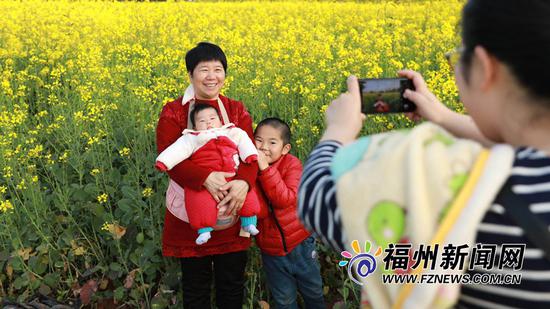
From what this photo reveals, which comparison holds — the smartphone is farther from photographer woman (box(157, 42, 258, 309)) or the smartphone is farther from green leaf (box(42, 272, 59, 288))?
green leaf (box(42, 272, 59, 288))

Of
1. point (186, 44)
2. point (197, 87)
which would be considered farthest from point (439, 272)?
point (186, 44)

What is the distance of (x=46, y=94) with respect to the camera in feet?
16.2

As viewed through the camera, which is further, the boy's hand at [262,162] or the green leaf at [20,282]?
the green leaf at [20,282]

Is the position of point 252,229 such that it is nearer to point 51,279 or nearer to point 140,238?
point 140,238

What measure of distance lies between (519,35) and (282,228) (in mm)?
1741

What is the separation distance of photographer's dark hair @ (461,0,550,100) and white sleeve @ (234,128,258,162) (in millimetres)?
1543

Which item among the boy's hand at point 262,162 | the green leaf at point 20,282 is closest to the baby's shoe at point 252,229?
the boy's hand at point 262,162

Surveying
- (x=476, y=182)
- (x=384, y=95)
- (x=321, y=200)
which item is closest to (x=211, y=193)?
(x=384, y=95)

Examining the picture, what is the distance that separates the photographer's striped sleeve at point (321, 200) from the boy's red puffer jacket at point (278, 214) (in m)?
1.40

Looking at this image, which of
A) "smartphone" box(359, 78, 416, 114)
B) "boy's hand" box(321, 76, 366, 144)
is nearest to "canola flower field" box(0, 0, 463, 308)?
"smartphone" box(359, 78, 416, 114)

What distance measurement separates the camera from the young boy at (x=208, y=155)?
2193mm

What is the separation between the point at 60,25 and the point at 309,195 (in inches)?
275

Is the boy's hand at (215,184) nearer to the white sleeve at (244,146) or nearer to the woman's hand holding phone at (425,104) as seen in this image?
the white sleeve at (244,146)

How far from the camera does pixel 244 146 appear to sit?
229 cm
